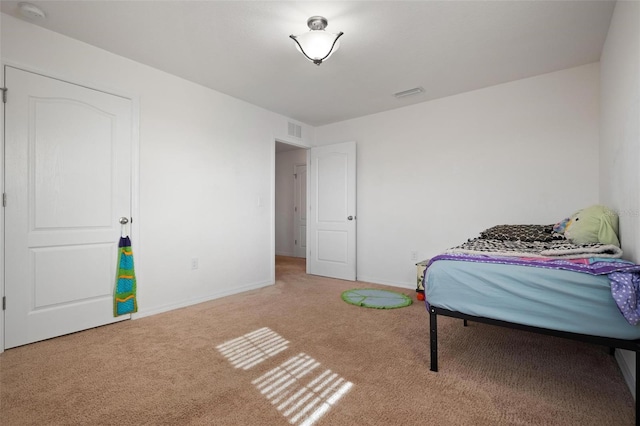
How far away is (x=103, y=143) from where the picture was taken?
8.87ft

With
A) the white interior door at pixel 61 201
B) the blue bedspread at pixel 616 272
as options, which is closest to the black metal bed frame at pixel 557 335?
the blue bedspread at pixel 616 272

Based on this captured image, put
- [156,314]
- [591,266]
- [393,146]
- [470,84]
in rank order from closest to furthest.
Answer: [591,266] → [156,314] → [470,84] → [393,146]

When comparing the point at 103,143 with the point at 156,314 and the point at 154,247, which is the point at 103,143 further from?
the point at 156,314

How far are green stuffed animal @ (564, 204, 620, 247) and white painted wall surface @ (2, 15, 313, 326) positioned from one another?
3307 millimetres

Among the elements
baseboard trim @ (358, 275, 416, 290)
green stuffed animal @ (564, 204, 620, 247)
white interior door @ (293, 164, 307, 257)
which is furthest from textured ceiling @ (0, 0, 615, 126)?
white interior door @ (293, 164, 307, 257)

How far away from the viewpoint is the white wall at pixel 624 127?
1.63 metres

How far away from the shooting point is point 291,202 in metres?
7.17

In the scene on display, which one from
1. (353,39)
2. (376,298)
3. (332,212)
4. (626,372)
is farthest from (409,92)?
(626,372)

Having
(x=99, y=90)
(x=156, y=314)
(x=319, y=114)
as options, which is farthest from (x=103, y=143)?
(x=319, y=114)

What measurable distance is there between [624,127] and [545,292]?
124 centimetres

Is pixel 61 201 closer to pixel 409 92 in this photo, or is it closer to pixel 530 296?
pixel 530 296

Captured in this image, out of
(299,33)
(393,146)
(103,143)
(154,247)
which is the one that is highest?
(299,33)

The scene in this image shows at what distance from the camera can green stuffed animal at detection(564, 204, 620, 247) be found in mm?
2016

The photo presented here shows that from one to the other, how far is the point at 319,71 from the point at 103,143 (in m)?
2.13
